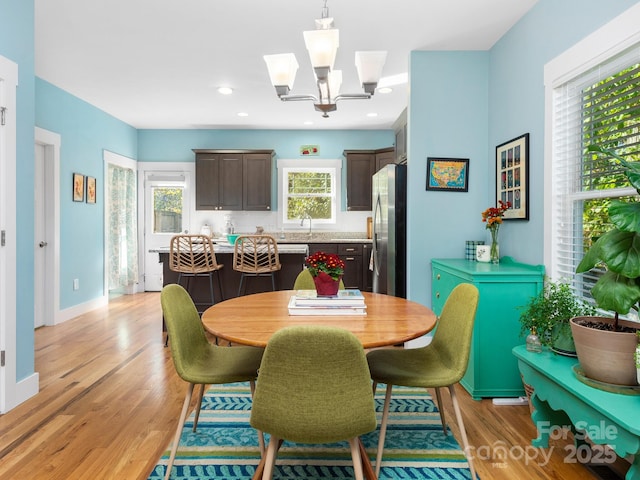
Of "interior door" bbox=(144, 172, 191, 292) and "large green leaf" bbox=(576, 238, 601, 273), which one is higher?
"interior door" bbox=(144, 172, 191, 292)

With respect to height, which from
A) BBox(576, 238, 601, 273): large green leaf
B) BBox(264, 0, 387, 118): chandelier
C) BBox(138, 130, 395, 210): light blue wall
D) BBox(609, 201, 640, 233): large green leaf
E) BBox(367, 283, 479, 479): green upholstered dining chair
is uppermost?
BBox(138, 130, 395, 210): light blue wall

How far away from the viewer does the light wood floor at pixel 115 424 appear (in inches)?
74.4

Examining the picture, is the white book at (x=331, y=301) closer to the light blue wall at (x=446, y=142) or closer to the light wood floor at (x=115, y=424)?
the light wood floor at (x=115, y=424)

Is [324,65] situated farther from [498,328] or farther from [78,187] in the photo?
[78,187]

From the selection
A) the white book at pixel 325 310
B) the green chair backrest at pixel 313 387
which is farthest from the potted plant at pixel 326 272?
the green chair backrest at pixel 313 387

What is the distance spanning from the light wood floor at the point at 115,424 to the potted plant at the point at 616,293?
573mm

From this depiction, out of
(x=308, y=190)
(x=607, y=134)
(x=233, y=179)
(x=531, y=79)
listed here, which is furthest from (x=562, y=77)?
(x=233, y=179)

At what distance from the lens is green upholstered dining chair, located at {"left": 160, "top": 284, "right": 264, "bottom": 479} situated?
1.74 meters

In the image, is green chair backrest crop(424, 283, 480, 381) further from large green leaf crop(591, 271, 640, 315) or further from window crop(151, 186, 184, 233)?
window crop(151, 186, 184, 233)

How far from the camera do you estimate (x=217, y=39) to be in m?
3.40

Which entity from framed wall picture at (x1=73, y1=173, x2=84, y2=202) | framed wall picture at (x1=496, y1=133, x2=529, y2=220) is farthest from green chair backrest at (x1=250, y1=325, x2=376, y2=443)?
framed wall picture at (x1=73, y1=173, x2=84, y2=202)

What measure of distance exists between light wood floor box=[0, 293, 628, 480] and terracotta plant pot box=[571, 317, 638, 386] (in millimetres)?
527

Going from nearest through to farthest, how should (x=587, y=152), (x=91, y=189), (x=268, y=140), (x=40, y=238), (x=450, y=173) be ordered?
Answer: (x=587, y=152) → (x=450, y=173) → (x=40, y=238) → (x=91, y=189) → (x=268, y=140)

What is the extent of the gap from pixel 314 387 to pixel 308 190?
5.52 metres
